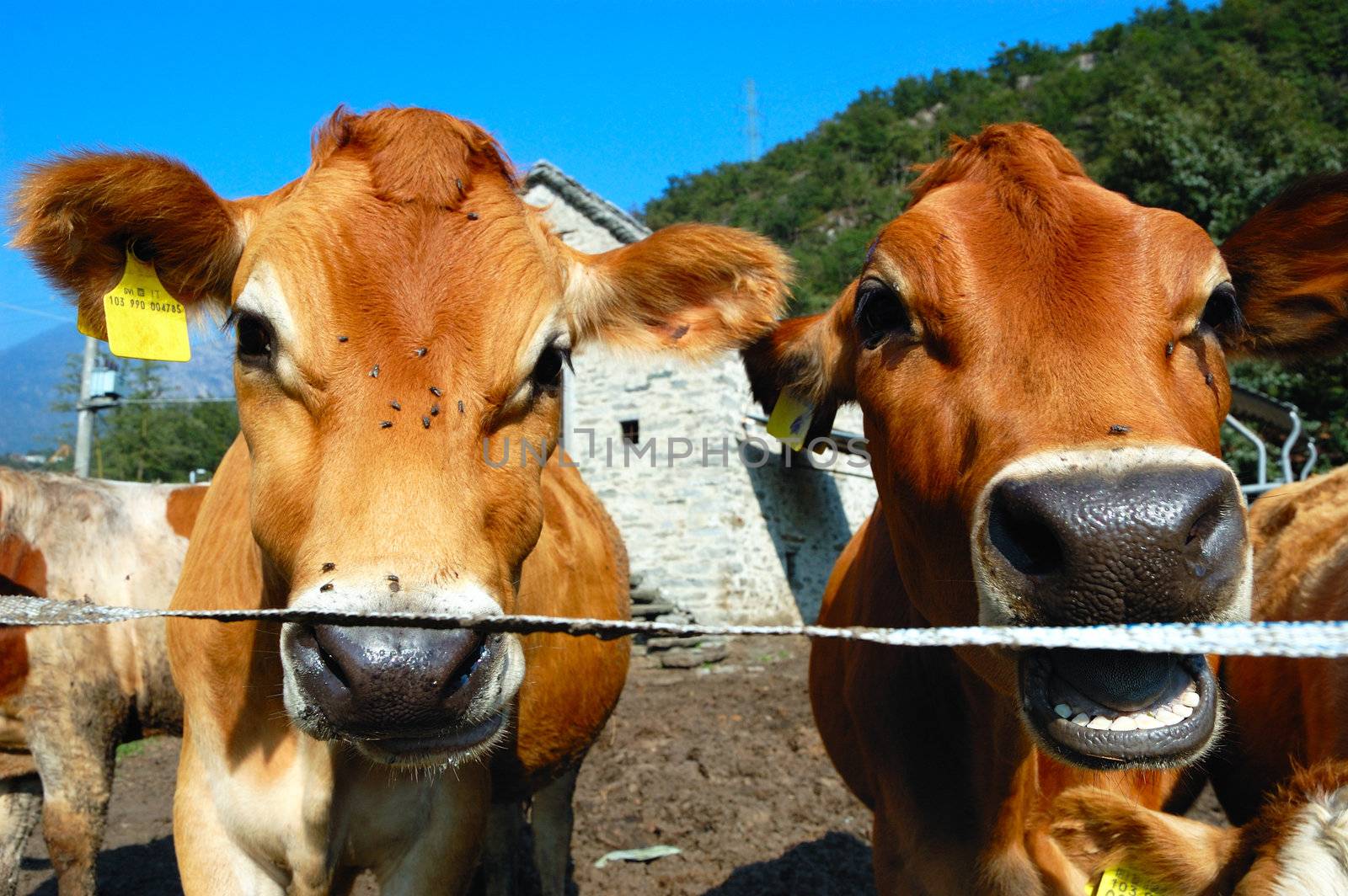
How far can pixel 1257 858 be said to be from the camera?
1.49 m

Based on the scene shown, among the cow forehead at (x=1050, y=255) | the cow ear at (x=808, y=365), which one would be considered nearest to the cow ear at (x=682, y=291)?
the cow ear at (x=808, y=365)

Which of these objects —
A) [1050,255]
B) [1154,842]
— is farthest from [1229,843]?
[1050,255]

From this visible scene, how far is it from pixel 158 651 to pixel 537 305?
12.3 ft

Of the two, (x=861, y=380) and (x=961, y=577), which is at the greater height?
(x=861, y=380)

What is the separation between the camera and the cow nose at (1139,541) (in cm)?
143

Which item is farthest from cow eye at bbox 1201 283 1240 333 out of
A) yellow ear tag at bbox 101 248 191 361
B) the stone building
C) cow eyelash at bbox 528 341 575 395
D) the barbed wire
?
the stone building

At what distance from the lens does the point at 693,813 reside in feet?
19.9

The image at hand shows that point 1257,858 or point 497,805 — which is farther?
point 497,805

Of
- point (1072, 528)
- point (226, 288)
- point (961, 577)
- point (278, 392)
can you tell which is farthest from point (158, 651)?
point (1072, 528)

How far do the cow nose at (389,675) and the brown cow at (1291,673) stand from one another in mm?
1815

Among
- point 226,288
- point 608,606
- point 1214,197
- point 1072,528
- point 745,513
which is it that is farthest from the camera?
point 1214,197

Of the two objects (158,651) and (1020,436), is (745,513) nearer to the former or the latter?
(158,651)

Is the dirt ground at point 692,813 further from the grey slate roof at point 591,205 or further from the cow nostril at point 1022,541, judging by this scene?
the grey slate roof at point 591,205

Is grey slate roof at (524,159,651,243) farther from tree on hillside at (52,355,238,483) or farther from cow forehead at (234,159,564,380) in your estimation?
tree on hillside at (52,355,238,483)
